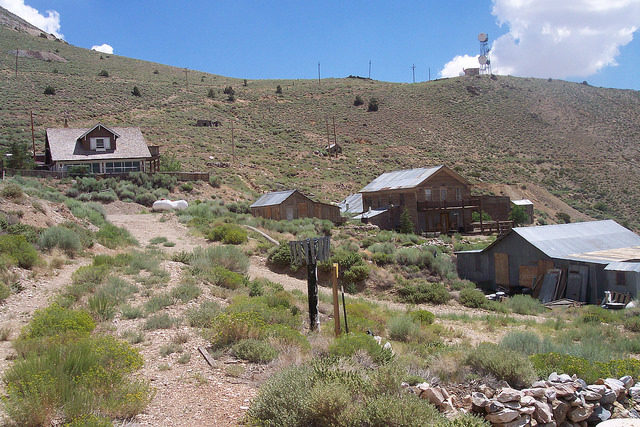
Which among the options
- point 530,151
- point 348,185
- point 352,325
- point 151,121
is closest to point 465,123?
point 530,151

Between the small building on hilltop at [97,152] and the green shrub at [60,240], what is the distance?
2841 cm

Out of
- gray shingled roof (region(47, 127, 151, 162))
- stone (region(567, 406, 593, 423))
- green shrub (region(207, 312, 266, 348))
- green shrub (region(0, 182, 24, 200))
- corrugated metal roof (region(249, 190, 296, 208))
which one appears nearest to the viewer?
stone (region(567, 406, 593, 423))

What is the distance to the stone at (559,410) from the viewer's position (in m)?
7.06

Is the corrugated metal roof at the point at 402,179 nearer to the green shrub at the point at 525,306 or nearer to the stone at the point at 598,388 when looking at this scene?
the green shrub at the point at 525,306

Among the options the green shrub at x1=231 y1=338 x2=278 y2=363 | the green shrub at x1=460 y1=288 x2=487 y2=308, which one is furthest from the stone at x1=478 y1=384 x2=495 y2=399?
the green shrub at x1=460 y1=288 x2=487 y2=308

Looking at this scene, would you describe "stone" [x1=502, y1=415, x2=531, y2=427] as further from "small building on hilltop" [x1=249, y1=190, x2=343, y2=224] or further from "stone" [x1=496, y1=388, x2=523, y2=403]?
"small building on hilltop" [x1=249, y1=190, x2=343, y2=224]

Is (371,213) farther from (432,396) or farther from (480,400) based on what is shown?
(432,396)

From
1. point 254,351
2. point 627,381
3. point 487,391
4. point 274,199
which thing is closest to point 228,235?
point 274,199

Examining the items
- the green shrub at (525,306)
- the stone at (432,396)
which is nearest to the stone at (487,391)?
the stone at (432,396)

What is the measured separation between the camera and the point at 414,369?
27.5 ft

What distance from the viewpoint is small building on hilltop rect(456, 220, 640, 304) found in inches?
Result: 821

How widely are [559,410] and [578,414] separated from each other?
0.35 m

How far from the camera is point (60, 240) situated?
16.5 meters

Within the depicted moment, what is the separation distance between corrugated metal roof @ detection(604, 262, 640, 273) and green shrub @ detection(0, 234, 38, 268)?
20.1 m
